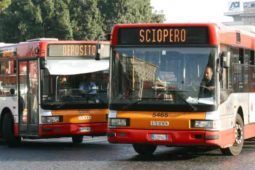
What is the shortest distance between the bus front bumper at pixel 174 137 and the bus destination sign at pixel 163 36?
1603 millimetres

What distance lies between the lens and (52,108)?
16.1 metres

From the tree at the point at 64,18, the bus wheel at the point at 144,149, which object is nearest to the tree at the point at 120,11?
the tree at the point at 64,18

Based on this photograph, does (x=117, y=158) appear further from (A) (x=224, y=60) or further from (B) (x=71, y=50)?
(B) (x=71, y=50)

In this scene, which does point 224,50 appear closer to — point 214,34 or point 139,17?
point 214,34

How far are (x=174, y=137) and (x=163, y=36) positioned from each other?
6.04 ft

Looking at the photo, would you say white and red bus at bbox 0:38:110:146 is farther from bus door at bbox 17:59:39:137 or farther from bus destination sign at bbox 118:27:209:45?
bus destination sign at bbox 118:27:209:45

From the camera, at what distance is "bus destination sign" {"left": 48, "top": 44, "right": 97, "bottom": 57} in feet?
53.5

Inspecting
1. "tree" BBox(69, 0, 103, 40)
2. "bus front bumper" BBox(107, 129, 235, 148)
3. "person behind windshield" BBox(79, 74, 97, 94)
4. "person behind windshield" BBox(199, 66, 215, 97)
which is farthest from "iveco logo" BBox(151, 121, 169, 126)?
"tree" BBox(69, 0, 103, 40)

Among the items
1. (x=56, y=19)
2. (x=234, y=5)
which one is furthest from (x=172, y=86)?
(x=234, y=5)

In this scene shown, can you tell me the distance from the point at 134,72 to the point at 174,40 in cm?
92

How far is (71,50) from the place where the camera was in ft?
53.9

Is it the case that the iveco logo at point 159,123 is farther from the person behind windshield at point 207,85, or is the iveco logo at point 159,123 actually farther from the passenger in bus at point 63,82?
the passenger in bus at point 63,82

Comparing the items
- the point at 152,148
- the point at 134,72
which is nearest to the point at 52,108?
the point at 152,148

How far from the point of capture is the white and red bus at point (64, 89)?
1614 centimetres
